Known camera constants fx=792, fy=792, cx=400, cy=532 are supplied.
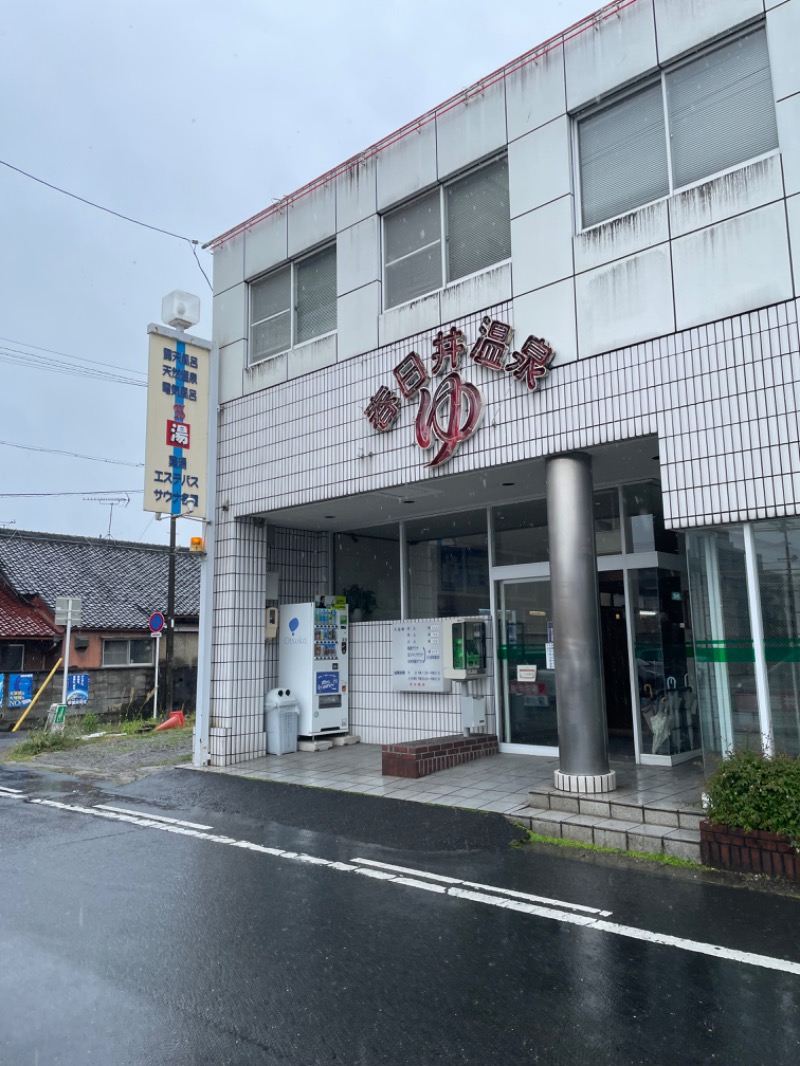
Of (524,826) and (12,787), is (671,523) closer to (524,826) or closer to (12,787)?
(524,826)

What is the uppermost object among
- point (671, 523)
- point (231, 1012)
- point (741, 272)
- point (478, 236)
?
point (478, 236)

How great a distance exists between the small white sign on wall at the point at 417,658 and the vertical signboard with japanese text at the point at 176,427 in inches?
147

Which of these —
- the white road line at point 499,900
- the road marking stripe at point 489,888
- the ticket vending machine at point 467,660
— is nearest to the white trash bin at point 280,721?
the ticket vending machine at point 467,660

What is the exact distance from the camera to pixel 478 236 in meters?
10.1

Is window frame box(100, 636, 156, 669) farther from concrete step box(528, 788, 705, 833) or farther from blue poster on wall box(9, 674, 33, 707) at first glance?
concrete step box(528, 788, 705, 833)

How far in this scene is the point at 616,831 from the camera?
23.3ft

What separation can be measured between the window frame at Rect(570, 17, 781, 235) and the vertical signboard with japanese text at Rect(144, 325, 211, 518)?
6579mm

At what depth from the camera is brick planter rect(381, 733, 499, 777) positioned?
10227 millimetres

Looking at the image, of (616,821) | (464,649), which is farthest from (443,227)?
(616,821)

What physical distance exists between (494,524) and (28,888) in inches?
320

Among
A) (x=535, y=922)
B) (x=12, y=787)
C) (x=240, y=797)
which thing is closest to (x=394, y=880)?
(x=535, y=922)

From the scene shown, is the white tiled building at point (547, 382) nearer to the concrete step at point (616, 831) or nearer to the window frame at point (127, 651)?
the concrete step at point (616, 831)

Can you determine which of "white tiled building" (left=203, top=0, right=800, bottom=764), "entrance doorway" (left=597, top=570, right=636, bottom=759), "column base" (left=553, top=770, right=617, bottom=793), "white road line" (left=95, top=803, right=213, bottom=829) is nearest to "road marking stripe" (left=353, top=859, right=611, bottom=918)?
"column base" (left=553, top=770, right=617, bottom=793)

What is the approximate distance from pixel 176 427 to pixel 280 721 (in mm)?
4914
